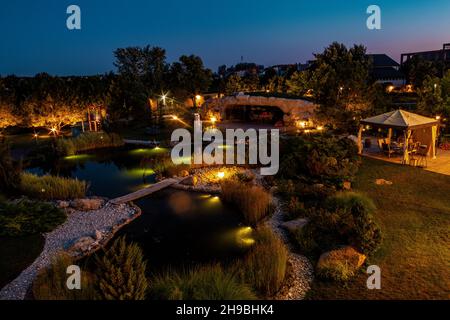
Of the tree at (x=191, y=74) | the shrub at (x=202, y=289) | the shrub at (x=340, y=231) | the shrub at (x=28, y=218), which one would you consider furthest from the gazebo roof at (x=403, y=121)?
the tree at (x=191, y=74)

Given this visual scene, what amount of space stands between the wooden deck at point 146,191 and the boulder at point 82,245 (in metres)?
2.70

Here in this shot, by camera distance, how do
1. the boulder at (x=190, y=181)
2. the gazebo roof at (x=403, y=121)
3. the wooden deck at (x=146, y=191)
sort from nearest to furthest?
1. the wooden deck at (x=146, y=191)
2. the boulder at (x=190, y=181)
3. the gazebo roof at (x=403, y=121)

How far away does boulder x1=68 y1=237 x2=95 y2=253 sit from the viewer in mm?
7439

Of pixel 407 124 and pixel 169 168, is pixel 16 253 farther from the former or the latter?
pixel 407 124

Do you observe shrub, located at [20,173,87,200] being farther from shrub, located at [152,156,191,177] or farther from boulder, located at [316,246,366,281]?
boulder, located at [316,246,366,281]

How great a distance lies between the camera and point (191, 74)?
37500mm

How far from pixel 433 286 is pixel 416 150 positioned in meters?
9.63

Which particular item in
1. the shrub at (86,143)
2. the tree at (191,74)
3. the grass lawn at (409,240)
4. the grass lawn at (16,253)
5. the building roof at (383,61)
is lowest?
the grass lawn at (16,253)

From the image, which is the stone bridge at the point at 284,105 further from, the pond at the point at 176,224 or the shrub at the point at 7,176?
the shrub at the point at 7,176

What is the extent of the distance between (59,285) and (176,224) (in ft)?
12.7

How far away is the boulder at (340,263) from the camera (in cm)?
596

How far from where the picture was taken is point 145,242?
A: 25.8 feet

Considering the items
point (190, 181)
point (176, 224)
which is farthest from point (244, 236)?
point (190, 181)
